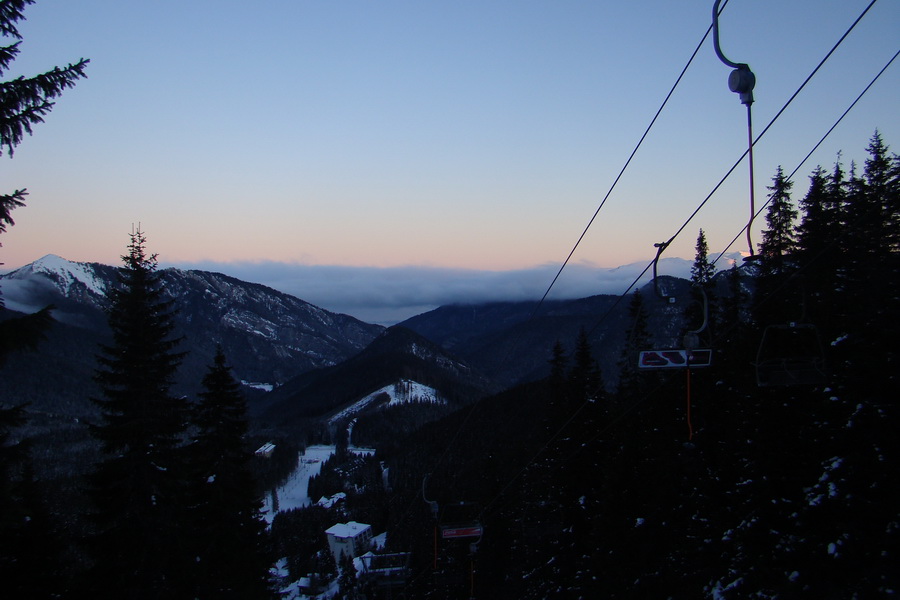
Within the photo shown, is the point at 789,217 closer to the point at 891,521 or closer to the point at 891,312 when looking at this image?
the point at 891,312

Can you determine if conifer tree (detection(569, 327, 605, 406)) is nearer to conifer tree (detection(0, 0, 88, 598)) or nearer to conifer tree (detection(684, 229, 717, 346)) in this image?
conifer tree (detection(684, 229, 717, 346))

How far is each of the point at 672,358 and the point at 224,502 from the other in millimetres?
13656

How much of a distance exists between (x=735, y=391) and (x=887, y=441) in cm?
698

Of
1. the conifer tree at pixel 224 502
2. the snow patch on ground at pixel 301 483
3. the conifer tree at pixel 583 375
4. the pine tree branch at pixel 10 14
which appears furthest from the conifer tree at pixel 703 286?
the snow patch on ground at pixel 301 483

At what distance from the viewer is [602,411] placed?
86.7 ft

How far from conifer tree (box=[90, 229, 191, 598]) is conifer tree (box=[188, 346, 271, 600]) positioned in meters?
1.44

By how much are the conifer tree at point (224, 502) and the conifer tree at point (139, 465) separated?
1.44m

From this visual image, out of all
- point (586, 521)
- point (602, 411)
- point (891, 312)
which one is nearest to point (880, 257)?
point (891, 312)

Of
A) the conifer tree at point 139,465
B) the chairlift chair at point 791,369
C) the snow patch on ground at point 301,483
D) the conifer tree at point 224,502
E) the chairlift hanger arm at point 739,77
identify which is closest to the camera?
the chairlift hanger arm at point 739,77

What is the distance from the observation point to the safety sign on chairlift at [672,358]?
911cm

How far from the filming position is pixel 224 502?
16469 millimetres

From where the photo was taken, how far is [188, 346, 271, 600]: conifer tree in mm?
15961

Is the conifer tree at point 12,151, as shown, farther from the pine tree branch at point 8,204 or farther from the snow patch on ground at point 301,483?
the snow patch on ground at point 301,483

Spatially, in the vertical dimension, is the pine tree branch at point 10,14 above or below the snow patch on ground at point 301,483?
above
